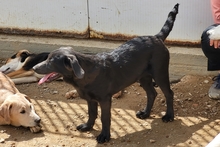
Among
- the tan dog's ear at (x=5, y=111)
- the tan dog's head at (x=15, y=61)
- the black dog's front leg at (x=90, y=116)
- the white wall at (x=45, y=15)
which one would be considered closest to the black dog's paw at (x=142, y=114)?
the black dog's front leg at (x=90, y=116)

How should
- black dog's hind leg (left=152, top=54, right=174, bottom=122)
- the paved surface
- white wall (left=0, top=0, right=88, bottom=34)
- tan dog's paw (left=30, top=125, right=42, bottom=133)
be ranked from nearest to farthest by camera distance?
black dog's hind leg (left=152, top=54, right=174, bottom=122) < tan dog's paw (left=30, top=125, right=42, bottom=133) < the paved surface < white wall (left=0, top=0, right=88, bottom=34)

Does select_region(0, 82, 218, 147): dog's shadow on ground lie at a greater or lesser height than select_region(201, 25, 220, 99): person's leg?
lesser

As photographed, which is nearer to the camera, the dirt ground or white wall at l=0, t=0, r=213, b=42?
the dirt ground

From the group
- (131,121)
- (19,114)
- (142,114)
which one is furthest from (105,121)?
(19,114)

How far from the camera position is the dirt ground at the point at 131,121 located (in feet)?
15.9

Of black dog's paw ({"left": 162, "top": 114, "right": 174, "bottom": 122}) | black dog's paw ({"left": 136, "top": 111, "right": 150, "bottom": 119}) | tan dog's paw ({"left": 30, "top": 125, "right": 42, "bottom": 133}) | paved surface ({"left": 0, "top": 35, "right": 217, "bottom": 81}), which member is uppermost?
paved surface ({"left": 0, "top": 35, "right": 217, "bottom": 81})

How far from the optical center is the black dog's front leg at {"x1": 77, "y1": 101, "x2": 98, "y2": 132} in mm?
4934

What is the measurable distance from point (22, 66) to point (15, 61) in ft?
0.45

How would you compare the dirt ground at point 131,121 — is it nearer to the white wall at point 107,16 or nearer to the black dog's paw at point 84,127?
the black dog's paw at point 84,127

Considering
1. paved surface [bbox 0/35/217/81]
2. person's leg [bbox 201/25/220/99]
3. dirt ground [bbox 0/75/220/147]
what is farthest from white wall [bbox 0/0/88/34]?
person's leg [bbox 201/25/220/99]

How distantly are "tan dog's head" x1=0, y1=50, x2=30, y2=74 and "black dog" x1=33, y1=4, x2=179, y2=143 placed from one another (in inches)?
77.2

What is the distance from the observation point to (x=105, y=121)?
4.75 m

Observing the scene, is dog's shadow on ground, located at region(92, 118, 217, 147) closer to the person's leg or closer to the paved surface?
Answer: the person's leg

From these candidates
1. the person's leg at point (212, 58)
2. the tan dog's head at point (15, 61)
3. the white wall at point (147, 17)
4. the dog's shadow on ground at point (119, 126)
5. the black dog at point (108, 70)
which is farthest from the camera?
the tan dog's head at point (15, 61)
